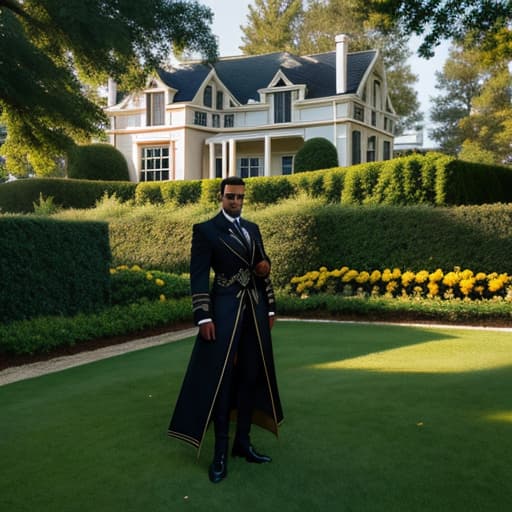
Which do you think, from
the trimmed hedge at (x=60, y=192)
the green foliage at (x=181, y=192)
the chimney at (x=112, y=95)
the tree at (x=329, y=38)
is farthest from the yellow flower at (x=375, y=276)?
the tree at (x=329, y=38)

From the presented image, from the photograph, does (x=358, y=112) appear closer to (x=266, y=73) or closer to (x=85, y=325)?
(x=266, y=73)

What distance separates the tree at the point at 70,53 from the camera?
13.6 metres

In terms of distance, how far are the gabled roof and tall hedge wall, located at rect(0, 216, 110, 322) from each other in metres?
23.7

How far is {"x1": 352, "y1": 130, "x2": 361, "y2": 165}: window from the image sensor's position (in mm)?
33106

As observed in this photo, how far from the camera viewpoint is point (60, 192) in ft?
95.9

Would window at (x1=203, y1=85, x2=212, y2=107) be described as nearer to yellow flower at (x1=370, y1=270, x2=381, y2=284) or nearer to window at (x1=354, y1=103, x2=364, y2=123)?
window at (x1=354, y1=103, x2=364, y2=123)

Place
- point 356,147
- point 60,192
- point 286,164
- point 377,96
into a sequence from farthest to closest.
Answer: point 377,96, point 286,164, point 356,147, point 60,192

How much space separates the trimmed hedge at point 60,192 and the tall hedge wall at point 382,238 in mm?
13001

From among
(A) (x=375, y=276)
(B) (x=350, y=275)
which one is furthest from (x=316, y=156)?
(A) (x=375, y=276)

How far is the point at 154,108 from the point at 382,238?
25.0m

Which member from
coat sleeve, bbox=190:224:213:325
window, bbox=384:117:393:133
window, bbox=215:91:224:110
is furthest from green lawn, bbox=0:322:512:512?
window, bbox=384:117:393:133

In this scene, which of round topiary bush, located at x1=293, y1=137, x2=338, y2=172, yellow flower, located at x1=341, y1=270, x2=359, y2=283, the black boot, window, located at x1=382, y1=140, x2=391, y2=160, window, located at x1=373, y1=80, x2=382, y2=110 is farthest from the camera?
window, located at x1=382, y1=140, x2=391, y2=160

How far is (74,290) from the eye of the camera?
11516mm

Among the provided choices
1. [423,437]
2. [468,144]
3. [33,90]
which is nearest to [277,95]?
[468,144]
